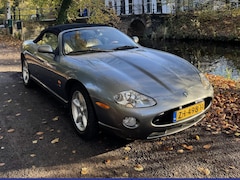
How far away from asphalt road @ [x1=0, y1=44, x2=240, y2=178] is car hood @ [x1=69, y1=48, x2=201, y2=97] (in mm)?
725

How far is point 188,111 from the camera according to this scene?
3311 millimetres

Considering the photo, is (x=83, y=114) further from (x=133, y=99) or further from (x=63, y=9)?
(x=63, y=9)

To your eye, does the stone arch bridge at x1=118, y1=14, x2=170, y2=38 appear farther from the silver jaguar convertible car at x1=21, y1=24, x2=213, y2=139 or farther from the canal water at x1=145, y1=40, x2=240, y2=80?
the silver jaguar convertible car at x1=21, y1=24, x2=213, y2=139

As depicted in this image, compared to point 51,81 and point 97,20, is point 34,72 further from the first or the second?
point 97,20

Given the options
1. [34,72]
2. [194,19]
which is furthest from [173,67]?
[194,19]

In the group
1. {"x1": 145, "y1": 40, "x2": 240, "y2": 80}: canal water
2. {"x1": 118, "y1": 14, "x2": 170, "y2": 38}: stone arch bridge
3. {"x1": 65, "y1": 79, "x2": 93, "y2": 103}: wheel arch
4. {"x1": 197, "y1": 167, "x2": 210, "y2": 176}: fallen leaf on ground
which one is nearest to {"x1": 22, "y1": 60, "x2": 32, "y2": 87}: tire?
{"x1": 65, "y1": 79, "x2": 93, "y2": 103}: wheel arch

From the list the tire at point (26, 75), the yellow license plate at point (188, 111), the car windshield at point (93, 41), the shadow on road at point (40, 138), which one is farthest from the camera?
the tire at point (26, 75)

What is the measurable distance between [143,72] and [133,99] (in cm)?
55

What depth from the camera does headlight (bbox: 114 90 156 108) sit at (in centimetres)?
312

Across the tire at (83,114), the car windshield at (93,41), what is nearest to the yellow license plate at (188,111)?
the tire at (83,114)

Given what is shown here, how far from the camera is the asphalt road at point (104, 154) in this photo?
9.93 ft

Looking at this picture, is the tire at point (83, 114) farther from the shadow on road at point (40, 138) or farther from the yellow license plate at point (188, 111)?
the yellow license plate at point (188, 111)

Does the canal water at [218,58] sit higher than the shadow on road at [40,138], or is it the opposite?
the canal water at [218,58]

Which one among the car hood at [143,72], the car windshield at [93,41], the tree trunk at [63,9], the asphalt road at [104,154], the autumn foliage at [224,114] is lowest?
the asphalt road at [104,154]
